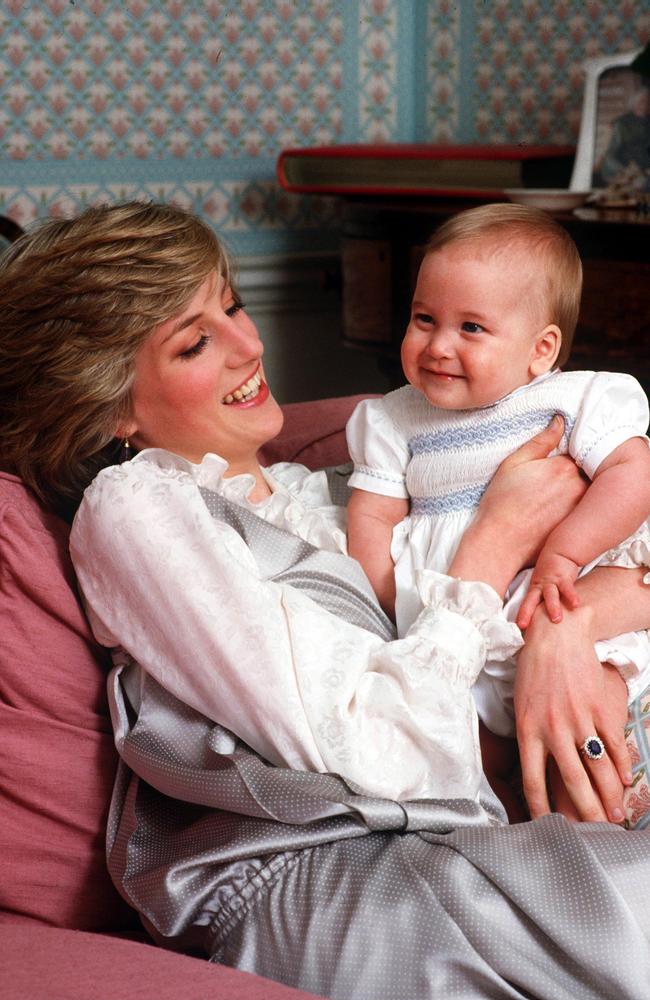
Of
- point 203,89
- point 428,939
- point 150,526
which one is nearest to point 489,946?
point 428,939

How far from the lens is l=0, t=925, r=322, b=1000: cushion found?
1.05 metres

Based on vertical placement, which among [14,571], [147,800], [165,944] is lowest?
[165,944]

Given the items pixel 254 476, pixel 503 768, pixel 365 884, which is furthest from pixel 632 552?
pixel 365 884

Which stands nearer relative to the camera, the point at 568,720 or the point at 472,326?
the point at 568,720

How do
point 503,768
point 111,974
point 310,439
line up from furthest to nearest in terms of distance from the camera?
1. point 310,439
2. point 503,768
3. point 111,974

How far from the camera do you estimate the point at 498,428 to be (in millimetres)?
1634

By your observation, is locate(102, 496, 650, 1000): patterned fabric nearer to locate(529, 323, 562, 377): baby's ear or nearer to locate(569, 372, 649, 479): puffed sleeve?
locate(569, 372, 649, 479): puffed sleeve

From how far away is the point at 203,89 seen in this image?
354cm

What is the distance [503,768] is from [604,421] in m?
0.47

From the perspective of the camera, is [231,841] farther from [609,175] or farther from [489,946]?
[609,175]

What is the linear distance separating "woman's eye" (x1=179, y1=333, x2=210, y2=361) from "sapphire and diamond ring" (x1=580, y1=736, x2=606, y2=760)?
0.68 meters

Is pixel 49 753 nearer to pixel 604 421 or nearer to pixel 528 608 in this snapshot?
pixel 528 608

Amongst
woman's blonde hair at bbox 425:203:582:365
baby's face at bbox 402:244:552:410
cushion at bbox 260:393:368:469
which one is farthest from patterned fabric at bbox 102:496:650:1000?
cushion at bbox 260:393:368:469

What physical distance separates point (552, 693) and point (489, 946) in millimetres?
364
